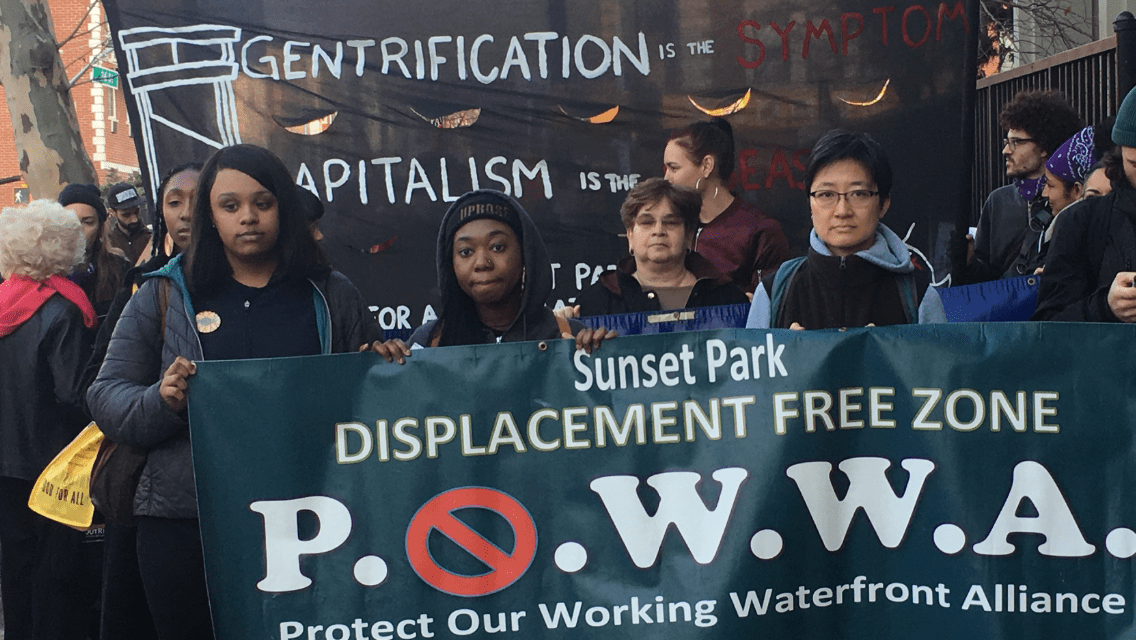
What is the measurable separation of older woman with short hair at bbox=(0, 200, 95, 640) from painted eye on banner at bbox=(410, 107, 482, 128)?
4.66ft

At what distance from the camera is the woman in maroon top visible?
4.65 m

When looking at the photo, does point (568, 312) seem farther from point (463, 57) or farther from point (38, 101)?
point (38, 101)

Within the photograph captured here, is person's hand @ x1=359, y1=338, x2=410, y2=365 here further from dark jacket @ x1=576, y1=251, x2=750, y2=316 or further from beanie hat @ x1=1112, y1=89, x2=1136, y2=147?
beanie hat @ x1=1112, y1=89, x2=1136, y2=147

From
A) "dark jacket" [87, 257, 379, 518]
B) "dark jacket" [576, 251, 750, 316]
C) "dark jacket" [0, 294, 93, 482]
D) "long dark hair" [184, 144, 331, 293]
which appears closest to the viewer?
"dark jacket" [87, 257, 379, 518]

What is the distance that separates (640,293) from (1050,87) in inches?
181

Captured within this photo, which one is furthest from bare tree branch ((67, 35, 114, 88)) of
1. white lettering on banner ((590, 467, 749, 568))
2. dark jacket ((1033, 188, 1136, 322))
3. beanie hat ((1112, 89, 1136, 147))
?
beanie hat ((1112, 89, 1136, 147))

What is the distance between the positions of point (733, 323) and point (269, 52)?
7.31ft

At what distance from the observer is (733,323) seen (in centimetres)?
409

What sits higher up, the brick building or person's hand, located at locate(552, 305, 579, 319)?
the brick building

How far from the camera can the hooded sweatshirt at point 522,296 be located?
11.5 ft

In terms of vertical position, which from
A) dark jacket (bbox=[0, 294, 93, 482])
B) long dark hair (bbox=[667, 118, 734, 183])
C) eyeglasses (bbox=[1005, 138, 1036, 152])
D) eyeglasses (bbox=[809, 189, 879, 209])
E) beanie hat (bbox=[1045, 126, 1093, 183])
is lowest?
dark jacket (bbox=[0, 294, 93, 482])

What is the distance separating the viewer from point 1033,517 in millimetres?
3059

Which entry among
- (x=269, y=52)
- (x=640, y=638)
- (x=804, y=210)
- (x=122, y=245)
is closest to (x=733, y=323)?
(x=804, y=210)

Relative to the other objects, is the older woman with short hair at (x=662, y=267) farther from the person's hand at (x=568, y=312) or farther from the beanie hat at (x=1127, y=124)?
the beanie hat at (x=1127, y=124)
